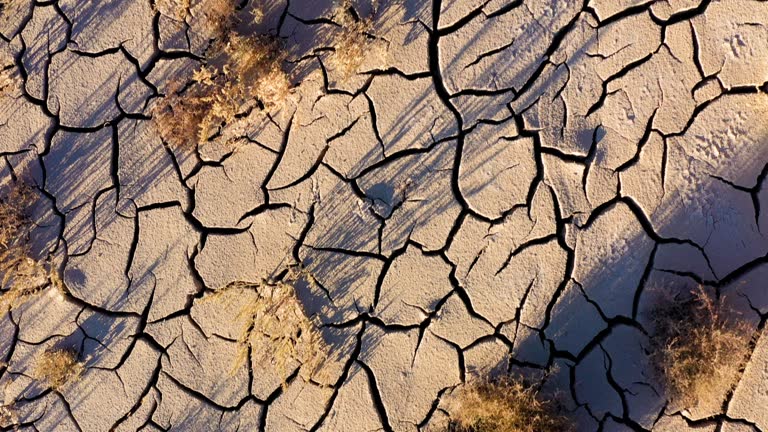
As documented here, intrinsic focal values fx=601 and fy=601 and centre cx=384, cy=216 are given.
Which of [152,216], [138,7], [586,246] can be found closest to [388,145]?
[586,246]

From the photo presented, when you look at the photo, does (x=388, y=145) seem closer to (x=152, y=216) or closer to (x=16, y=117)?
(x=152, y=216)

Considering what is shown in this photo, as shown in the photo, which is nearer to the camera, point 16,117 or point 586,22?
point 586,22

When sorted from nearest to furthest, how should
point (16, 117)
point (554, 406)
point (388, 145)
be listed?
point (554, 406), point (388, 145), point (16, 117)

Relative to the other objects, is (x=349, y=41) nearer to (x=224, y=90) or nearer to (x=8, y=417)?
(x=224, y=90)

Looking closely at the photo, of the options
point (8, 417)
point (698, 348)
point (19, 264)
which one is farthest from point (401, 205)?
point (8, 417)

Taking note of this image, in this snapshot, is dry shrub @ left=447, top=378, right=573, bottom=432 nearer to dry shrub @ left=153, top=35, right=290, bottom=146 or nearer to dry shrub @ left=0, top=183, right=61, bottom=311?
dry shrub @ left=153, top=35, right=290, bottom=146

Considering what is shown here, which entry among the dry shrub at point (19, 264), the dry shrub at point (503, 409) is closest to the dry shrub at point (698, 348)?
the dry shrub at point (503, 409)

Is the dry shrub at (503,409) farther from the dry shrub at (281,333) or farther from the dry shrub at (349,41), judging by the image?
the dry shrub at (349,41)

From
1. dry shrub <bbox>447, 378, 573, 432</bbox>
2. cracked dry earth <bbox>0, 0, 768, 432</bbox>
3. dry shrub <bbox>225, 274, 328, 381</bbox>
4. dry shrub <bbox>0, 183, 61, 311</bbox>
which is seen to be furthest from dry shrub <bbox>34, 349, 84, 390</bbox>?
dry shrub <bbox>447, 378, 573, 432</bbox>
